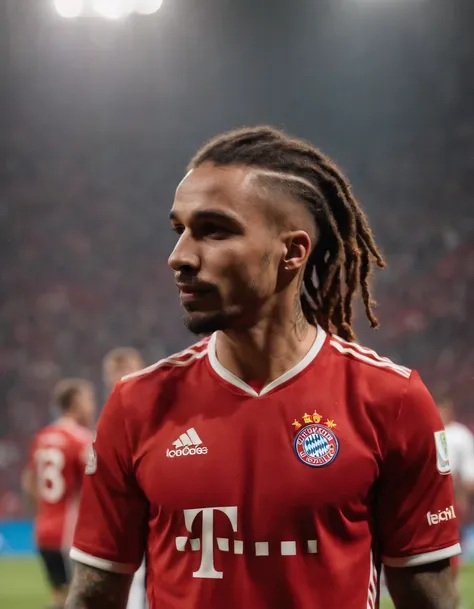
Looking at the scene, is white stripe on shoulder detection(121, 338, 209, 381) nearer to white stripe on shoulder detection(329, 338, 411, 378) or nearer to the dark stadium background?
white stripe on shoulder detection(329, 338, 411, 378)

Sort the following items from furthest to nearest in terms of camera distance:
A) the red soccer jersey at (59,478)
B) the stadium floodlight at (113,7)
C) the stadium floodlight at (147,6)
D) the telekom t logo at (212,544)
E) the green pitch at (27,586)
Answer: the stadium floodlight at (147,6)
the stadium floodlight at (113,7)
the green pitch at (27,586)
the red soccer jersey at (59,478)
the telekom t logo at (212,544)

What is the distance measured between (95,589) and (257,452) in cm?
40

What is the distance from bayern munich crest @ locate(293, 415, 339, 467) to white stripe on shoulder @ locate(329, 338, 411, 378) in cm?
15

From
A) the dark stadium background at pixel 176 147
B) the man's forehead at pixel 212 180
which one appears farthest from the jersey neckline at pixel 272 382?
the dark stadium background at pixel 176 147

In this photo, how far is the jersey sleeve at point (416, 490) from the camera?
1604mm

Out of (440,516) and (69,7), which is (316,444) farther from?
(69,7)

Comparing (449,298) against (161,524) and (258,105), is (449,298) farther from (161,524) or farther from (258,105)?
(161,524)

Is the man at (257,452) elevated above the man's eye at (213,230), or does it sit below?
below

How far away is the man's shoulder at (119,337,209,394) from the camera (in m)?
1.73

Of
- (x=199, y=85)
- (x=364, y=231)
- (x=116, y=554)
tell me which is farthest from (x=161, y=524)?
(x=199, y=85)

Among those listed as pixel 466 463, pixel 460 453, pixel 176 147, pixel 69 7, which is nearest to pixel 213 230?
pixel 460 453

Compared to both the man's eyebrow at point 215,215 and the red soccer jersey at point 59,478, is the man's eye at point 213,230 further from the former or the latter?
the red soccer jersey at point 59,478

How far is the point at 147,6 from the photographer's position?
13.4 meters

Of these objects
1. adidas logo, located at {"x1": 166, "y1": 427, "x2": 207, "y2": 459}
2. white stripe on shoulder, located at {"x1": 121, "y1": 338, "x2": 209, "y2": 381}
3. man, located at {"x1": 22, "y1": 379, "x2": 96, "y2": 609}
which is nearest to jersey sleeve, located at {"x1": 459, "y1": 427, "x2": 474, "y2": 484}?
man, located at {"x1": 22, "y1": 379, "x2": 96, "y2": 609}
